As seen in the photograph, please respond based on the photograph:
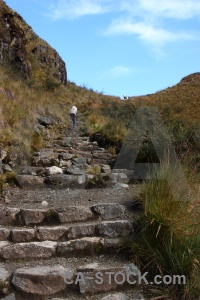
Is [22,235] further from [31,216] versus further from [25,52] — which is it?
[25,52]

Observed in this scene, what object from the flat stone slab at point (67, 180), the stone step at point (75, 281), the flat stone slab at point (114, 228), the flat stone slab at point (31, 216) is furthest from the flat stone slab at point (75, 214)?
the flat stone slab at point (67, 180)

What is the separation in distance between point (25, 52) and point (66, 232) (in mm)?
14585

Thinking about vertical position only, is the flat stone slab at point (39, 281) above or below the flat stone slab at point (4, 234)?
below

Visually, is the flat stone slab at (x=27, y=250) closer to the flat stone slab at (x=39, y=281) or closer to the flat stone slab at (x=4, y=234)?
the flat stone slab at (x=4, y=234)

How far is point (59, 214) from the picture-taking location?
466cm

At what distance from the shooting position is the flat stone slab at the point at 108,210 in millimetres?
4751

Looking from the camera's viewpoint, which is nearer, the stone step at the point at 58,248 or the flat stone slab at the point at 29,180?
the stone step at the point at 58,248

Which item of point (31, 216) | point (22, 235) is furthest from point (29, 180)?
point (22, 235)

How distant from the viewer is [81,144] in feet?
32.5

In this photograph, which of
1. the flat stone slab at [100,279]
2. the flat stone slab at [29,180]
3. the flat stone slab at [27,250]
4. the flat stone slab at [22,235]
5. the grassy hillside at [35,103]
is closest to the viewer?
the flat stone slab at [100,279]

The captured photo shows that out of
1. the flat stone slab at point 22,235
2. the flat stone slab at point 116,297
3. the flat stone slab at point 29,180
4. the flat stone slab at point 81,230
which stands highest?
the flat stone slab at point 29,180

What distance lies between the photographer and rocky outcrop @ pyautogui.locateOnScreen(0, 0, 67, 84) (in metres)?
15.5

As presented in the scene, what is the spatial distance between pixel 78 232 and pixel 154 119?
5.44 meters

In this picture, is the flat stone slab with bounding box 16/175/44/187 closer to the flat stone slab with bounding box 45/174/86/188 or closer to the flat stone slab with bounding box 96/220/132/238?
the flat stone slab with bounding box 45/174/86/188
